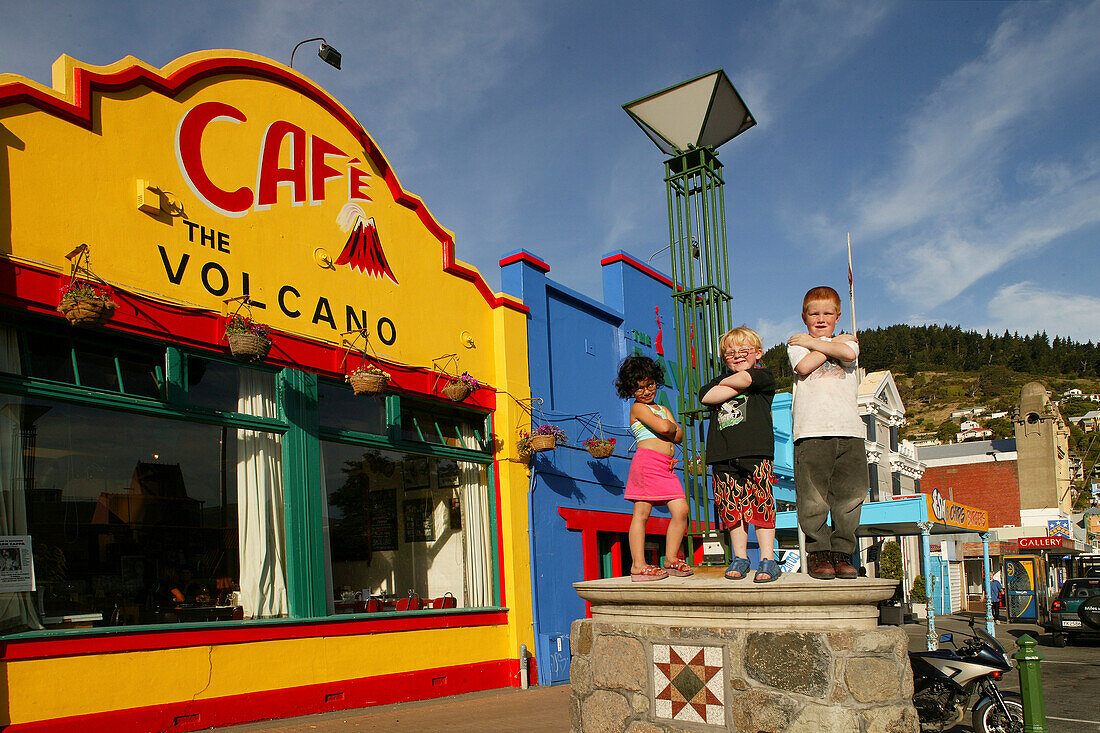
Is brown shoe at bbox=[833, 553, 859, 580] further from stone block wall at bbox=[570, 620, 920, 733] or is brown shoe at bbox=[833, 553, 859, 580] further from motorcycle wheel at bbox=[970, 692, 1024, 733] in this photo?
motorcycle wheel at bbox=[970, 692, 1024, 733]

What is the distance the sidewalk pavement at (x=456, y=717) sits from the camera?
8.33 meters

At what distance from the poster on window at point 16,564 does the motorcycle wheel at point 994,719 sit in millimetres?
8093

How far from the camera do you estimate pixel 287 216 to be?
9930 mm

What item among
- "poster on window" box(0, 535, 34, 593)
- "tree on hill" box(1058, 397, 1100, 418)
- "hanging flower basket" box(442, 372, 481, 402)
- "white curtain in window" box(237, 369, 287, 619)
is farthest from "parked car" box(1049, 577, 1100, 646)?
"tree on hill" box(1058, 397, 1100, 418)

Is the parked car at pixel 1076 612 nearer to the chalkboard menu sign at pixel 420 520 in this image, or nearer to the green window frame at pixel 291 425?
the green window frame at pixel 291 425

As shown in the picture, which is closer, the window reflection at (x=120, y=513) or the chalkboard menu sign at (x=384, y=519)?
the window reflection at (x=120, y=513)

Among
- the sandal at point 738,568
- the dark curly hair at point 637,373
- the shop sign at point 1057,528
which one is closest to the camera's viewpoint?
the sandal at point 738,568

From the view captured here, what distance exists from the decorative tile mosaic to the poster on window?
5225 mm

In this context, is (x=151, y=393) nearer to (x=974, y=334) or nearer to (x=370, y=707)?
(x=370, y=707)

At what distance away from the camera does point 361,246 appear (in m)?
10.9

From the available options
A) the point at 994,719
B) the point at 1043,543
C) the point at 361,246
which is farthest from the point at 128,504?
the point at 1043,543

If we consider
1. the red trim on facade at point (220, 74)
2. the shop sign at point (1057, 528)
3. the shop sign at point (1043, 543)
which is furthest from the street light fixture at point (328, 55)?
the shop sign at point (1057, 528)

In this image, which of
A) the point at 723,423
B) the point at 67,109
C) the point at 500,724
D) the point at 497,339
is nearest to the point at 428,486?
the point at 497,339

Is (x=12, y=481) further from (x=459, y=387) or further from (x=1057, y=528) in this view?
(x=1057, y=528)
